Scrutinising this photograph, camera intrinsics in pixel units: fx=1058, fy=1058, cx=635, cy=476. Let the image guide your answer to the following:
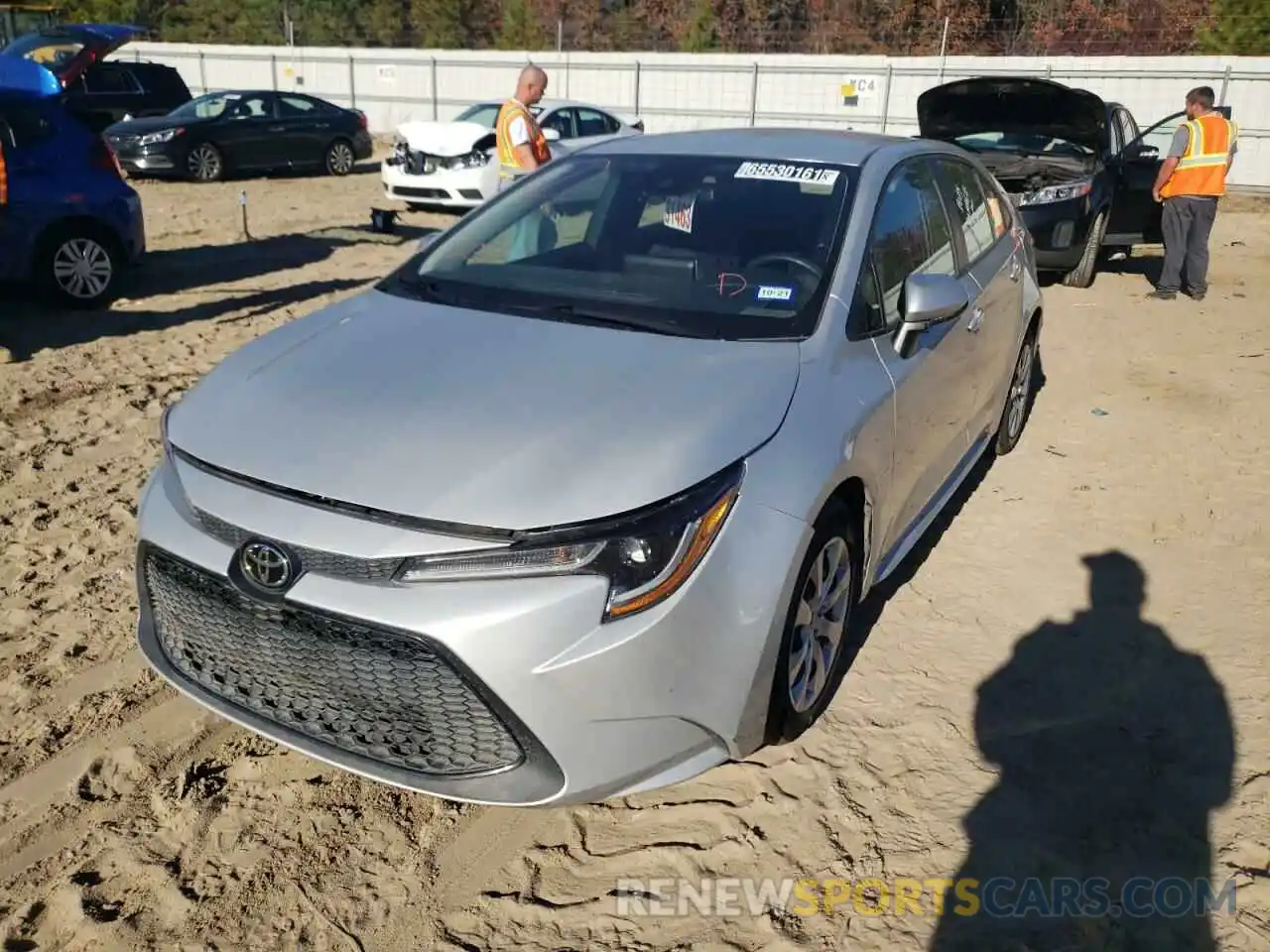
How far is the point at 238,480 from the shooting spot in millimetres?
2562

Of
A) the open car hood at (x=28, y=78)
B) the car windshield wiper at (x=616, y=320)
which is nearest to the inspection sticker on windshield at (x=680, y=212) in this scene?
the car windshield wiper at (x=616, y=320)

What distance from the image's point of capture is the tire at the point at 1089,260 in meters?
10.0

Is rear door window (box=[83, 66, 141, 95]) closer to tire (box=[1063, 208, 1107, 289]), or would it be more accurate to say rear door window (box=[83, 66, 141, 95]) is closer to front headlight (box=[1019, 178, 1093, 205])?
front headlight (box=[1019, 178, 1093, 205])

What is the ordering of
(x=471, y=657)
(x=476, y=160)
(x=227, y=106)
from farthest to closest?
(x=227, y=106) → (x=476, y=160) → (x=471, y=657)

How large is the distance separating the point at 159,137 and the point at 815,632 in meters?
14.9

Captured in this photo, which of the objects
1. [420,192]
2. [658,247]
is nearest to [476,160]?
[420,192]

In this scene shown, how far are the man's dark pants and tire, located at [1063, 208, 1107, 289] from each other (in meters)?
0.63

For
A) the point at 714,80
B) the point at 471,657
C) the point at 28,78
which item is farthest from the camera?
the point at 714,80

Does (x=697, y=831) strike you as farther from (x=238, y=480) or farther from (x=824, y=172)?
(x=824, y=172)

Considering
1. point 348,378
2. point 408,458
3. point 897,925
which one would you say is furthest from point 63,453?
point 897,925

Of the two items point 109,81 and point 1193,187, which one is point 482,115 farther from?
point 1193,187

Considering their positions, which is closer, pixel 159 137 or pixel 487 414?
pixel 487 414

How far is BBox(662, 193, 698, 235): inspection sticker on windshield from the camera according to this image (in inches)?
144

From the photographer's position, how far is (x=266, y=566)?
241 cm
